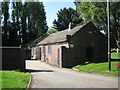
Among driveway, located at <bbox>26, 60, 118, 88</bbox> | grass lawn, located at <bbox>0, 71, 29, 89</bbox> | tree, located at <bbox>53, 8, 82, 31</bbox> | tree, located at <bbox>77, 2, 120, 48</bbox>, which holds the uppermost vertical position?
Answer: tree, located at <bbox>53, 8, 82, 31</bbox>

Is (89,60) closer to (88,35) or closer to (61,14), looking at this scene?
(88,35)

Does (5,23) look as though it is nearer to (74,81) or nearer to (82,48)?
(82,48)

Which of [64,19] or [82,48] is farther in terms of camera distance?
[64,19]

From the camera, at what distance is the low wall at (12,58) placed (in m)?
17.3

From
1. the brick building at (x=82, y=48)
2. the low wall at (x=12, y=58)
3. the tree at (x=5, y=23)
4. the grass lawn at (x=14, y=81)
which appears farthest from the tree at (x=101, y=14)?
the tree at (x=5, y=23)

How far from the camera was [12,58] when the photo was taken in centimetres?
1759

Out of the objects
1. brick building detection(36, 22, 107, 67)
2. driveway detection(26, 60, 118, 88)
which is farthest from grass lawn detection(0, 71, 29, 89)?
brick building detection(36, 22, 107, 67)

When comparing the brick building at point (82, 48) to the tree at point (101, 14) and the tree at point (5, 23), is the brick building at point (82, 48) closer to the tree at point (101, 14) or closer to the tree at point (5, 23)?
the tree at point (101, 14)

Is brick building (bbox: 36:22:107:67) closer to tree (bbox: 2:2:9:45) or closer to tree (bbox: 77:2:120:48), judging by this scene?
tree (bbox: 77:2:120:48)

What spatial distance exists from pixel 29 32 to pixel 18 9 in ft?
31.6

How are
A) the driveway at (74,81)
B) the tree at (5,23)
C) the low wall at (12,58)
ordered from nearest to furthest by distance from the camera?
the driveway at (74,81) → the low wall at (12,58) → the tree at (5,23)

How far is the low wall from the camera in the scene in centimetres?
1733

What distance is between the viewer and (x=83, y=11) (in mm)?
33344

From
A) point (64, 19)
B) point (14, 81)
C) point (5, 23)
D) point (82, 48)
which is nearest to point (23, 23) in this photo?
point (5, 23)
